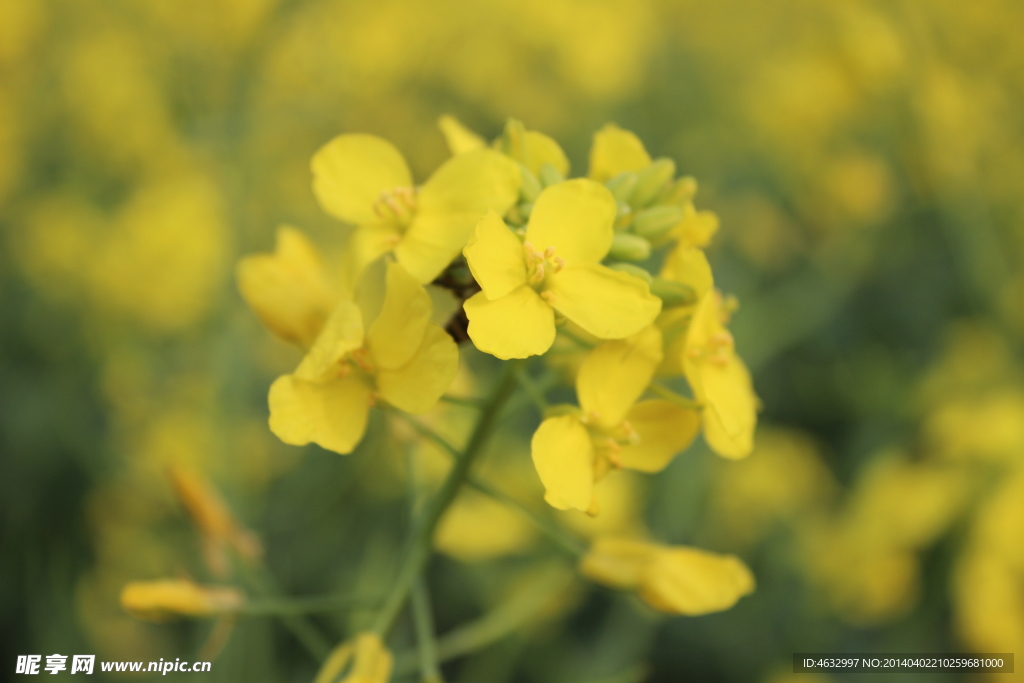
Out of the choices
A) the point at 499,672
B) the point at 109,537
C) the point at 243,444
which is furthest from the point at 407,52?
the point at 499,672

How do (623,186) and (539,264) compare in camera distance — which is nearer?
(539,264)

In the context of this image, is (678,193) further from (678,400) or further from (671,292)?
(678,400)

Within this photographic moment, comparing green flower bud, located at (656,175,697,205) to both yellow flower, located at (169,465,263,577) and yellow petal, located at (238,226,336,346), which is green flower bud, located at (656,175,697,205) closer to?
yellow petal, located at (238,226,336,346)

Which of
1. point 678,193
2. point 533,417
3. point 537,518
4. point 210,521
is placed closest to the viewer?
point 678,193

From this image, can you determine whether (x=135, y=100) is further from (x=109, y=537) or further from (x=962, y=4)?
(x=962, y=4)

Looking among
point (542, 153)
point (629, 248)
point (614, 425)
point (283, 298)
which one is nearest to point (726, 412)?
point (614, 425)

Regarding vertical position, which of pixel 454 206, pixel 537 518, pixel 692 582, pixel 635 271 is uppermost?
pixel 454 206

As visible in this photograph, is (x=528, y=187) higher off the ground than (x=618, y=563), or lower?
higher
